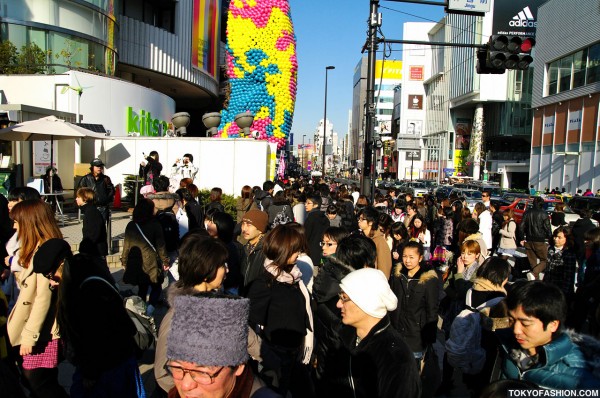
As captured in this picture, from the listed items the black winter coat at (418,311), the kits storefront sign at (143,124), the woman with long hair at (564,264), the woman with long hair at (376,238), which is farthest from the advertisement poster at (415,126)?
the black winter coat at (418,311)

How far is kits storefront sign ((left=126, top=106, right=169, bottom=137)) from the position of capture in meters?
22.0

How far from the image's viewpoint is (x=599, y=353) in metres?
2.40

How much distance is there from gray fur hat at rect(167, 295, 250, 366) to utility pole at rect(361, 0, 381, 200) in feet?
36.7

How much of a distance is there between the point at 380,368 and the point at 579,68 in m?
39.7

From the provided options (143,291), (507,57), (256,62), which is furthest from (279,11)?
(143,291)

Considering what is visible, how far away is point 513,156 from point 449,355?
215 feet

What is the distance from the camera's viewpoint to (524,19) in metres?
59.3

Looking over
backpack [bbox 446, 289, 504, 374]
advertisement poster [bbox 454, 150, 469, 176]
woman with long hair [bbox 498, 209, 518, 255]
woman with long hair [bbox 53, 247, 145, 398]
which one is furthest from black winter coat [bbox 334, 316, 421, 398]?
advertisement poster [bbox 454, 150, 469, 176]

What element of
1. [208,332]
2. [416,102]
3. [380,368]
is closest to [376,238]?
[380,368]

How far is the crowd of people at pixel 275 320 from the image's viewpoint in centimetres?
208

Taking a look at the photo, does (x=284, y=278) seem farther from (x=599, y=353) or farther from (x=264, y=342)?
(x=599, y=353)

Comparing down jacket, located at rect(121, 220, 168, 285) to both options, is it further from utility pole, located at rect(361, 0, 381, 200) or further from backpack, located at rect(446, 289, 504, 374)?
utility pole, located at rect(361, 0, 381, 200)

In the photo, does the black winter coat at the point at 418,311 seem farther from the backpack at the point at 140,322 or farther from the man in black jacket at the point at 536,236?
the man in black jacket at the point at 536,236

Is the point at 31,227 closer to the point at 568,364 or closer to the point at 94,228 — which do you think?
the point at 94,228
